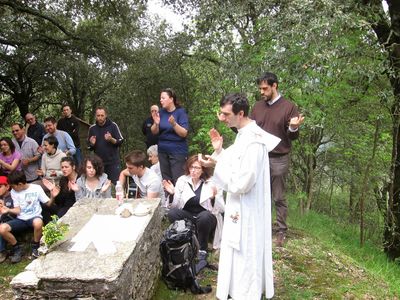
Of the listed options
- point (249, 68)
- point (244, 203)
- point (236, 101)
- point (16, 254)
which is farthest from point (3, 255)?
point (249, 68)

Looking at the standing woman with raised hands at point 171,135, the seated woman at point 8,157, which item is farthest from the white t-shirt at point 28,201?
the standing woman with raised hands at point 171,135

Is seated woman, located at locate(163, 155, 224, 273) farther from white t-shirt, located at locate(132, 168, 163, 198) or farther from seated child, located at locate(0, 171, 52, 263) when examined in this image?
seated child, located at locate(0, 171, 52, 263)

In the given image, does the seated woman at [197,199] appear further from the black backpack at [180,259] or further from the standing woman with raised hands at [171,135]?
the black backpack at [180,259]

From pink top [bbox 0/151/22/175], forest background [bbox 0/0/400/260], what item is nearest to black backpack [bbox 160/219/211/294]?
pink top [bbox 0/151/22/175]

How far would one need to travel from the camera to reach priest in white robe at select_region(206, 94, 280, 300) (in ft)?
10.8

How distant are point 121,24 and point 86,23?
3.66ft

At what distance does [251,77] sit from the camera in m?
7.19

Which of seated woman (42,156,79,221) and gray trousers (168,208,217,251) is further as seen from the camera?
seated woman (42,156,79,221)

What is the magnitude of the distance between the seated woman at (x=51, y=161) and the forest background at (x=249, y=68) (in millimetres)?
3550

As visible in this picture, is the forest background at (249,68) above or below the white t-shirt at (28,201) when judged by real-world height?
above

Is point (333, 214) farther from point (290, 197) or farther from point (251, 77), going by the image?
point (251, 77)

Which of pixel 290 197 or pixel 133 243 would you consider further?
pixel 290 197

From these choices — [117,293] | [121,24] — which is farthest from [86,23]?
[117,293]

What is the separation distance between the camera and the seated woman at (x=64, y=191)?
540 centimetres
